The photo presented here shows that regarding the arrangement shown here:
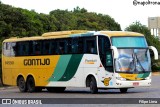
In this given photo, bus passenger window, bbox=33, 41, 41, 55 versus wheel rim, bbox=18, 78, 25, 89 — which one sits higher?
bus passenger window, bbox=33, 41, 41, 55

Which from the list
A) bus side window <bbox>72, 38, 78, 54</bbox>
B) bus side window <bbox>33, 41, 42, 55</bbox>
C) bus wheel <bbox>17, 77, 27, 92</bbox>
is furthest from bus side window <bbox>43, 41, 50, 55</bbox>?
bus wheel <bbox>17, 77, 27, 92</bbox>

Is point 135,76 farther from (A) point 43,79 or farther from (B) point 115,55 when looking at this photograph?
(A) point 43,79

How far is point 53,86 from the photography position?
98.4 feet

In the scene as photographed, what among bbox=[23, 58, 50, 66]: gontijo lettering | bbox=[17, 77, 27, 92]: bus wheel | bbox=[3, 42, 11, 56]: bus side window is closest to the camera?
bbox=[23, 58, 50, 66]: gontijo lettering

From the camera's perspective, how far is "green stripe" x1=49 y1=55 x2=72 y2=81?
28805mm

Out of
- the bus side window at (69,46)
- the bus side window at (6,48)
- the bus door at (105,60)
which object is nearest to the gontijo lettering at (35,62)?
the bus side window at (69,46)

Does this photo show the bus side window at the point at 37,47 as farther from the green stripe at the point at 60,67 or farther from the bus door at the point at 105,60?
the bus door at the point at 105,60

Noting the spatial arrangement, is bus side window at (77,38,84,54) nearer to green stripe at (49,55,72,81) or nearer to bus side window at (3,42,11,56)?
green stripe at (49,55,72,81)

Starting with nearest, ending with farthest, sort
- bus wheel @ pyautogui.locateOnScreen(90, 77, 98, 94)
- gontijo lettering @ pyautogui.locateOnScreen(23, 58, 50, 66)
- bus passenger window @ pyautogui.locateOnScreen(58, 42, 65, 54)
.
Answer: bus wheel @ pyautogui.locateOnScreen(90, 77, 98, 94) < bus passenger window @ pyautogui.locateOnScreen(58, 42, 65, 54) < gontijo lettering @ pyautogui.locateOnScreen(23, 58, 50, 66)

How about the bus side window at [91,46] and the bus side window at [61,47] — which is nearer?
the bus side window at [91,46]

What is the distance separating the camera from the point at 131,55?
26.5 m

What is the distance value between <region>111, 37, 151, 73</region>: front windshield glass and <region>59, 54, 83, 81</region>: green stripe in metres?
2.38

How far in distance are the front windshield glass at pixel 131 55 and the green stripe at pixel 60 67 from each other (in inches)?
132

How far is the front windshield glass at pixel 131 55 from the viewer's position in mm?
26281
